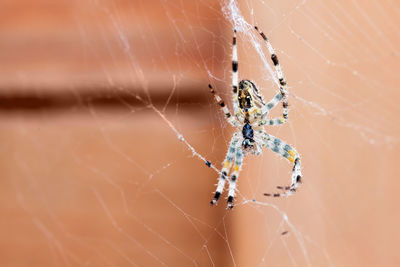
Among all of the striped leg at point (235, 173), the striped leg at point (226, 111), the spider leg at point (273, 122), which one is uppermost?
the striped leg at point (226, 111)

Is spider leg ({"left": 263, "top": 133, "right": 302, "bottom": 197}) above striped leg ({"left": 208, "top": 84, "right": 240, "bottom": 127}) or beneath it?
beneath

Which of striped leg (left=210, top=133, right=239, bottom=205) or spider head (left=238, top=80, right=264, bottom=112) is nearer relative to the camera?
spider head (left=238, top=80, right=264, bottom=112)

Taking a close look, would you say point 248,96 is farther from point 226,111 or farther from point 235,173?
point 235,173

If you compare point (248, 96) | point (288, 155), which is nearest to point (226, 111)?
point (248, 96)

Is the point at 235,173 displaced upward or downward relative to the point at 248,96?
downward

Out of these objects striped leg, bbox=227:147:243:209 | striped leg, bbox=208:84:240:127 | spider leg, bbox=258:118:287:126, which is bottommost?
striped leg, bbox=227:147:243:209

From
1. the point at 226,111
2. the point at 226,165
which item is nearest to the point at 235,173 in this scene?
the point at 226,165

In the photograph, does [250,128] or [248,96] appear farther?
[250,128]
